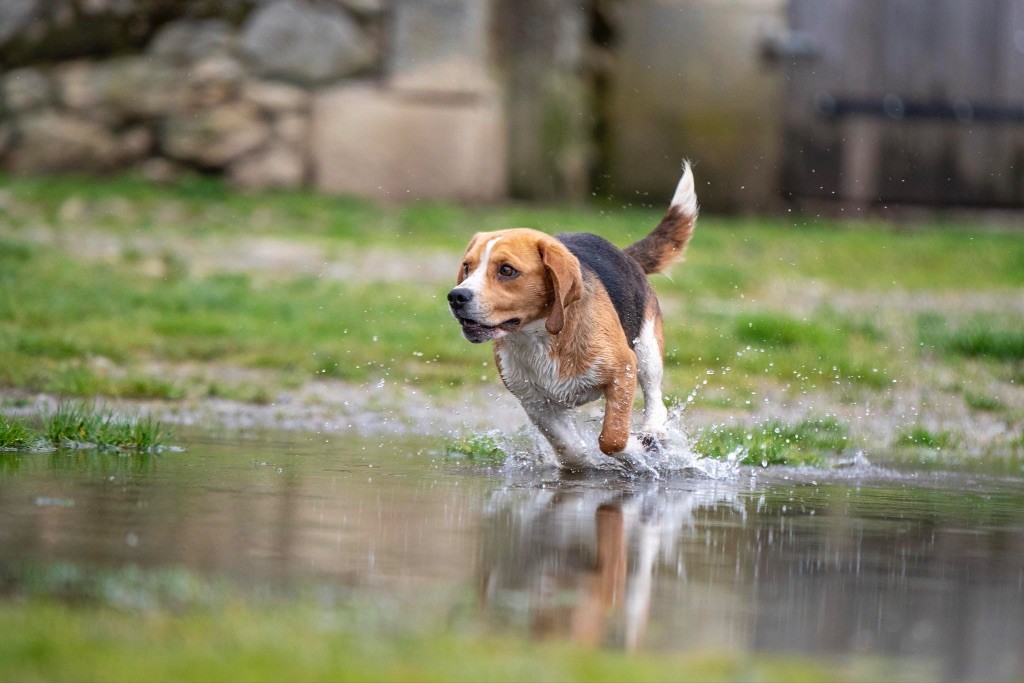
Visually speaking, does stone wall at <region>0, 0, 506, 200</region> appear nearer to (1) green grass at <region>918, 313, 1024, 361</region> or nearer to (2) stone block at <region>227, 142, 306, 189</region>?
(2) stone block at <region>227, 142, 306, 189</region>

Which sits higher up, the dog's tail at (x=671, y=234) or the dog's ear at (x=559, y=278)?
the dog's tail at (x=671, y=234)

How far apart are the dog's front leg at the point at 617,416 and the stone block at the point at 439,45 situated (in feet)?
30.9

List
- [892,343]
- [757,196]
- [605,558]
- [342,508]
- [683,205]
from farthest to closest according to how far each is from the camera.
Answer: [757,196] < [892,343] < [683,205] < [342,508] < [605,558]

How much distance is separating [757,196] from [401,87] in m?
4.49

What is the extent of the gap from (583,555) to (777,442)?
2.98 m

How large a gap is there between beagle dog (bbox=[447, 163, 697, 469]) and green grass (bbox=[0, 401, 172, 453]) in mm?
1380

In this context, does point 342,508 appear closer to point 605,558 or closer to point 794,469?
point 605,558

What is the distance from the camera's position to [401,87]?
49.8 feet

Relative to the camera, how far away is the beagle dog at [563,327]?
5797 millimetres

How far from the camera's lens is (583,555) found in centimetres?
420

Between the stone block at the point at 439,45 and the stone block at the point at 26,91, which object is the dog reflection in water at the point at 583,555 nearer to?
the stone block at the point at 439,45

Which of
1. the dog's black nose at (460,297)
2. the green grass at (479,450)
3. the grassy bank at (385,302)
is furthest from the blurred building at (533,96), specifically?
the dog's black nose at (460,297)

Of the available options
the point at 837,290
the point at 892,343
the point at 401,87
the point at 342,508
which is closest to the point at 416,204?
the point at 401,87

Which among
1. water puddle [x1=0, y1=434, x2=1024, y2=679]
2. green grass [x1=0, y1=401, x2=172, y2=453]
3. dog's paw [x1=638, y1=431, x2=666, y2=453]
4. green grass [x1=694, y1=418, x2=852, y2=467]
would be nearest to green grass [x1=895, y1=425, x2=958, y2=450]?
green grass [x1=694, y1=418, x2=852, y2=467]
